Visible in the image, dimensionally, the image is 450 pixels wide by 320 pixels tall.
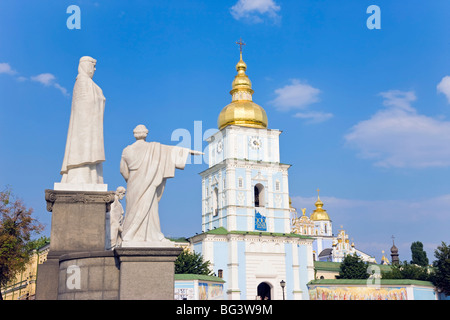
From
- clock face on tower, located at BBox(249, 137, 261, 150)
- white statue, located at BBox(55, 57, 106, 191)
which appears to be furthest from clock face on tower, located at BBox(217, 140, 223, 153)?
white statue, located at BBox(55, 57, 106, 191)

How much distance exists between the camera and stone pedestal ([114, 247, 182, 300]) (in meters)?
7.98

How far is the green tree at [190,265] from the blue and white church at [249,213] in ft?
9.32

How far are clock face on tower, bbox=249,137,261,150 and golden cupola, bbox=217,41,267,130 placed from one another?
163 centimetres

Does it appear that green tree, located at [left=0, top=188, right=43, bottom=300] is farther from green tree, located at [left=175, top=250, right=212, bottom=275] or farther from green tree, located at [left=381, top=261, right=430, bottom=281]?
green tree, located at [left=381, top=261, right=430, bottom=281]

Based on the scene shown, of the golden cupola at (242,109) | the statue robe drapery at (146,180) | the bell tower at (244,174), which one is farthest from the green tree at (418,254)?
the statue robe drapery at (146,180)

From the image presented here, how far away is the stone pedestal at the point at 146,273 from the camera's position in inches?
314

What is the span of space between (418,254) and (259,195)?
52.0 meters

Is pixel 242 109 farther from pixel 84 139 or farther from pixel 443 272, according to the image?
pixel 84 139

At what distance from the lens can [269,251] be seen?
173 feet

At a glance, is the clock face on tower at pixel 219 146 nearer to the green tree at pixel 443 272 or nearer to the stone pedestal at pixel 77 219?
the green tree at pixel 443 272
